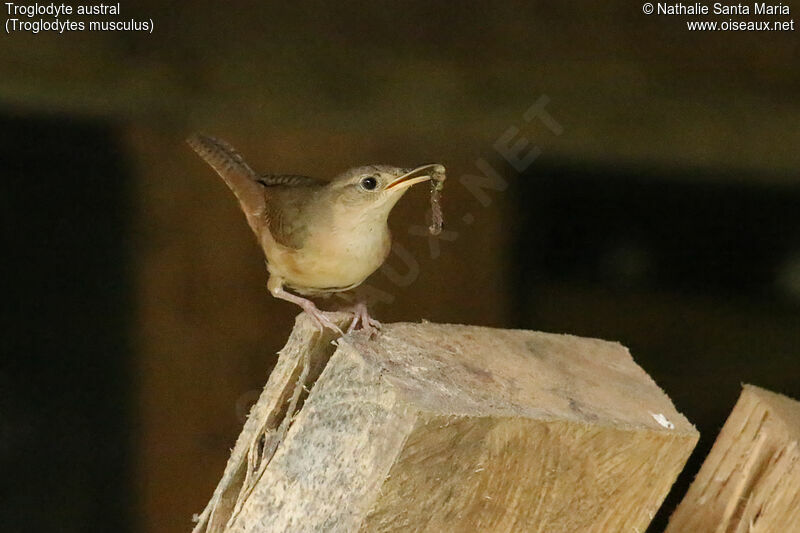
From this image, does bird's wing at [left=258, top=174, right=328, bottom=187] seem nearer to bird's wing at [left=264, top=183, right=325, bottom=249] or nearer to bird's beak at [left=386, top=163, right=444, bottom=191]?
bird's wing at [left=264, top=183, right=325, bottom=249]

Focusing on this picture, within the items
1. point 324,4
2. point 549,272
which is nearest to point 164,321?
point 324,4

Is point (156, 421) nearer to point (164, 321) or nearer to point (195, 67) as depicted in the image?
point (164, 321)

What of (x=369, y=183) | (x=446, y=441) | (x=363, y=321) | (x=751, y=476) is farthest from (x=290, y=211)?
(x=751, y=476)

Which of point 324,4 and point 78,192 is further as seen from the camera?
point 78,192

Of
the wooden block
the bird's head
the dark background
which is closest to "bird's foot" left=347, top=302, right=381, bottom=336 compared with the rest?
the bird's head

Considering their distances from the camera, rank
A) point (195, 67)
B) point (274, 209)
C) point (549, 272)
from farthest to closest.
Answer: point (549, 272)
point (195, 67)
point (274, 209)

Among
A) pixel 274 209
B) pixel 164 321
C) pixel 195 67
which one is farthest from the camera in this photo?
pixel 164 321

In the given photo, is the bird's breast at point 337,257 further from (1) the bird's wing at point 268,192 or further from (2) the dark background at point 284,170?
(2) the dark background at point 284,170
